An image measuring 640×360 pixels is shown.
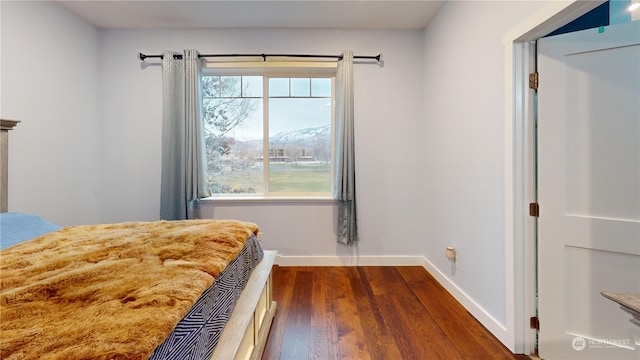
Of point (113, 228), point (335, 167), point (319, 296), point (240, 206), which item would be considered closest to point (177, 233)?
point (113, 228)

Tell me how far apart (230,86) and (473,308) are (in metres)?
3.15

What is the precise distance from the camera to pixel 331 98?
3.08 m

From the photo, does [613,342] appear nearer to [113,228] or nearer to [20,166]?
[113,228]

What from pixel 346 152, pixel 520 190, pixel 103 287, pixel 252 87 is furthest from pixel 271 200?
pixel 520 190

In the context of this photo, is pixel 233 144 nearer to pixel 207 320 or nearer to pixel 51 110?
pixel 51 110

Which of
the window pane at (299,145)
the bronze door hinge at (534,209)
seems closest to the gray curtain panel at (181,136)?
the window pane at (299,145)

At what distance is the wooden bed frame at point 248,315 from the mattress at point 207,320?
36 millimetres

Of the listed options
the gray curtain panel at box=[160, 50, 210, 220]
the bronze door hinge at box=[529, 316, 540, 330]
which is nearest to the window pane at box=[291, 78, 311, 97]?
the gray curtain panel at box=[160, 50, 210, 220]

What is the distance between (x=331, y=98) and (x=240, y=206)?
1603 mm

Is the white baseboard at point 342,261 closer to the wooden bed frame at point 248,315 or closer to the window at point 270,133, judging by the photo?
the window at point 270,133

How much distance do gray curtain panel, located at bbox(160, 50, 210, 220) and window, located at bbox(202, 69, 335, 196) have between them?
10.9 inches

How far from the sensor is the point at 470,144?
2082mm

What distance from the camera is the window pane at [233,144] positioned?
10.0 ft

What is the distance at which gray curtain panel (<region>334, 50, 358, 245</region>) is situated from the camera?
111 inches
